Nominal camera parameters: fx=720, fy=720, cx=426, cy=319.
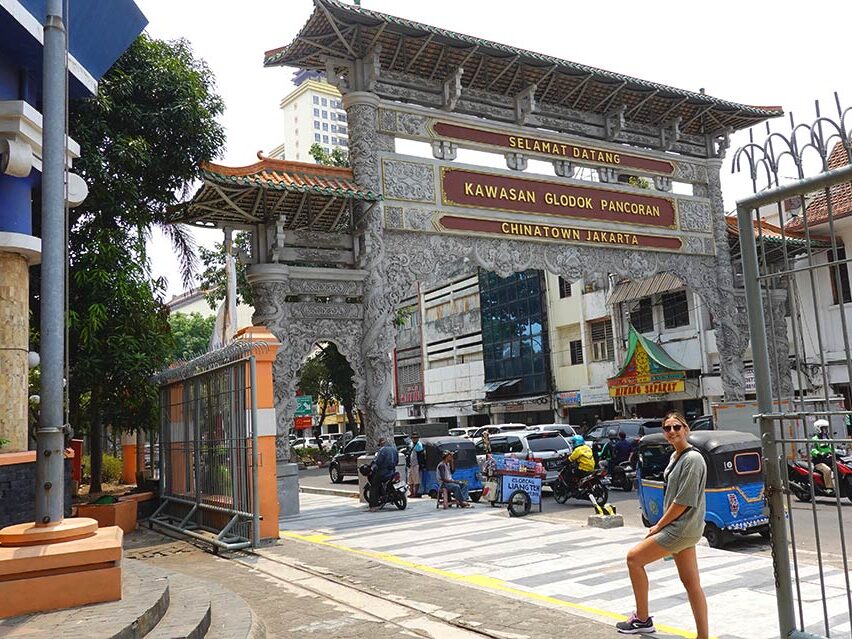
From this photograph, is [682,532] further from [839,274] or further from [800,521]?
[800,521]

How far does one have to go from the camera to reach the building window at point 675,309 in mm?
29906

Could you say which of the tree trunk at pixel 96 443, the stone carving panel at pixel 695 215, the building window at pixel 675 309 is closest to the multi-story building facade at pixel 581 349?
the building window at pixel 675 309

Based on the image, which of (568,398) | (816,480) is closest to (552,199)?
(816,480)

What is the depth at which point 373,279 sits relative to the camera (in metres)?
15.2

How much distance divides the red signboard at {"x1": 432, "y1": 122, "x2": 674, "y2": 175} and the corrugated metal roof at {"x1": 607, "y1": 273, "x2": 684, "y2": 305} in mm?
9388

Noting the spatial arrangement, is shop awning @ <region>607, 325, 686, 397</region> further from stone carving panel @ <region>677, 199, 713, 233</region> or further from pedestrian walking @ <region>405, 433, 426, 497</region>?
pedestrian walking @ <region>405, 433, 426, 497</region>

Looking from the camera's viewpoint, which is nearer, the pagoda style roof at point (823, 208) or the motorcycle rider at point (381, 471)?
the pagoda style roof at point (823, 208)

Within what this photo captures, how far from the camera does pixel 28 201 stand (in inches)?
350

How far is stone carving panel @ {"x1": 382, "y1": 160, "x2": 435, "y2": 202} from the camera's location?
15578 mm

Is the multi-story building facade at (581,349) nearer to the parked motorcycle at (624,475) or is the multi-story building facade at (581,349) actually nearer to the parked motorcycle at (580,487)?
the parked motorcycle at (624,475)

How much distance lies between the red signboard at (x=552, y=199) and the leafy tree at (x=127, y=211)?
18.0 feet

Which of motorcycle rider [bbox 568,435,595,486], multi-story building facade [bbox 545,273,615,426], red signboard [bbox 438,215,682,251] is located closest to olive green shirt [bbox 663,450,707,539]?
motorcycle rider [bbox 568,435,595,486]

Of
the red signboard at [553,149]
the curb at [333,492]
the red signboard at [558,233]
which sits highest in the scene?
the red signboard at [553,149]

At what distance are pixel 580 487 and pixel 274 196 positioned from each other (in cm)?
823
